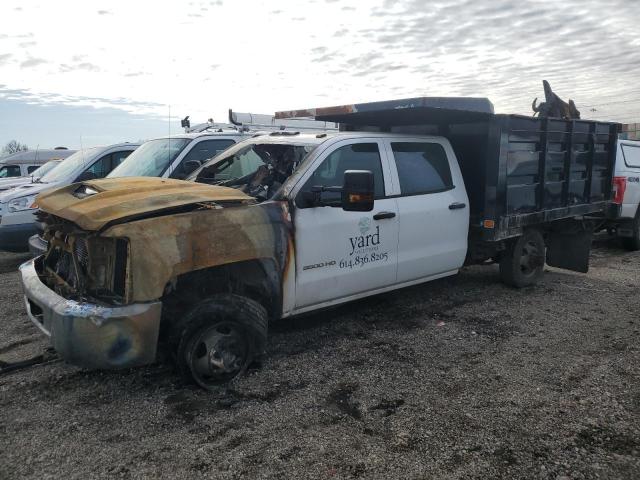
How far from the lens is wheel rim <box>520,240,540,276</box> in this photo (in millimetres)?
6762

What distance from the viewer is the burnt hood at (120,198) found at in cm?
348

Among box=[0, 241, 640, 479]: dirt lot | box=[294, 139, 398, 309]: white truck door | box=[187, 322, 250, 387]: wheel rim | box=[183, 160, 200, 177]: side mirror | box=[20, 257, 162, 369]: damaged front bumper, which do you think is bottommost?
box=[0, 241, 640, 479]: dirt lot

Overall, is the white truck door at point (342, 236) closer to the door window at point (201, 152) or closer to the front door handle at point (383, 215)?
the front door handle at point (383, 215)

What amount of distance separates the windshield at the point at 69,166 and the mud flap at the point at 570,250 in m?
7.13

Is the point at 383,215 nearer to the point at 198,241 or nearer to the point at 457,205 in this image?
the point at 457,205

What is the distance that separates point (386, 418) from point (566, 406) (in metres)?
1.25

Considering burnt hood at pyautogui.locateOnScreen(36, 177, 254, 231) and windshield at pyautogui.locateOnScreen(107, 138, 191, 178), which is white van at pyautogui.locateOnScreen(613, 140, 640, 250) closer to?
windshield at pyautogui.locateOnScreen(107, 138, 191, 178)

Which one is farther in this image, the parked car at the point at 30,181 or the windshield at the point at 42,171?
the windshield at the point at 42,171

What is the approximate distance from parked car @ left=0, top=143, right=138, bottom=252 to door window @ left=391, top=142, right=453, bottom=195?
4559 millimetres

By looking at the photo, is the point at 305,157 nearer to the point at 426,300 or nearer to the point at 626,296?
the point at 426,300

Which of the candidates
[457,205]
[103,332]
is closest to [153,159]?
[457,205]

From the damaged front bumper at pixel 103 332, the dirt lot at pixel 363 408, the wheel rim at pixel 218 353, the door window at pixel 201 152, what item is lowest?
the dirt lot at pixel 363 408

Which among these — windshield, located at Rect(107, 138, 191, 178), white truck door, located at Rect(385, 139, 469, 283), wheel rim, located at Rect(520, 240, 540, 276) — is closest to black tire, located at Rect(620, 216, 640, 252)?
wheel rim, located at Rect(520, 240, 540, 276)

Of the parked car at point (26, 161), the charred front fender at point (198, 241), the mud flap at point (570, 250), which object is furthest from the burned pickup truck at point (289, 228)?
the parked car at point (26, 161)
